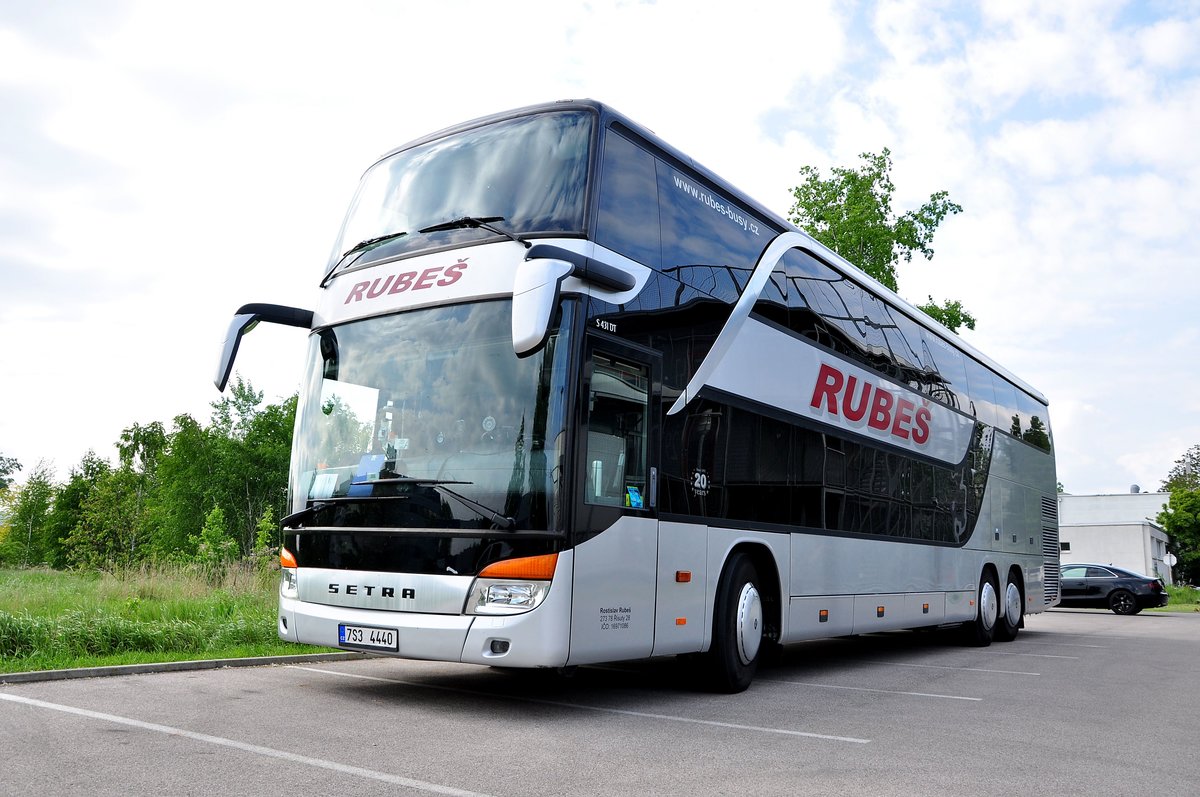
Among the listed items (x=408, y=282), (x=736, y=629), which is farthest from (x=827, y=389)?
(x=408, y=282)

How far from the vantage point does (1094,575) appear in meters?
30.9

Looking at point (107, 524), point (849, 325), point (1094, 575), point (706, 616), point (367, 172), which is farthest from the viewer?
point (107, 524)

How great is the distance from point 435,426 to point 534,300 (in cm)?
160

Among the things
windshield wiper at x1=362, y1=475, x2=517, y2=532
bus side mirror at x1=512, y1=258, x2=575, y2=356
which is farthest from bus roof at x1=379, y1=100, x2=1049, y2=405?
windshield wiper at x1=362, y1=475, x2=517, y2=532

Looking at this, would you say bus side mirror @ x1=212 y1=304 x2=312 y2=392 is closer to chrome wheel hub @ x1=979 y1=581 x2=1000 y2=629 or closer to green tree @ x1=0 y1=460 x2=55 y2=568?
chrome wheel hub @ x1=979 y1=581 x2=1000 y2=629

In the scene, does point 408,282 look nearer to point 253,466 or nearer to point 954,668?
point 954,668

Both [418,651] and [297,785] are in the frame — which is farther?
[418,651]

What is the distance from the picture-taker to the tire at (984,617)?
1559 centimetres

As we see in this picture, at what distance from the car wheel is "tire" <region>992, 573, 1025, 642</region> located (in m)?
15.5

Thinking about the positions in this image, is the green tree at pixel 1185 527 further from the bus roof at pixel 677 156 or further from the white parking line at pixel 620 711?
the white parking line at pixel 620 711

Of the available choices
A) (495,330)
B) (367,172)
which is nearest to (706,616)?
(495,330)

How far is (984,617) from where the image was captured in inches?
619

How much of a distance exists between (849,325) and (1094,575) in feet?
76.9

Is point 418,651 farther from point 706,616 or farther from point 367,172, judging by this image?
point 367,172
